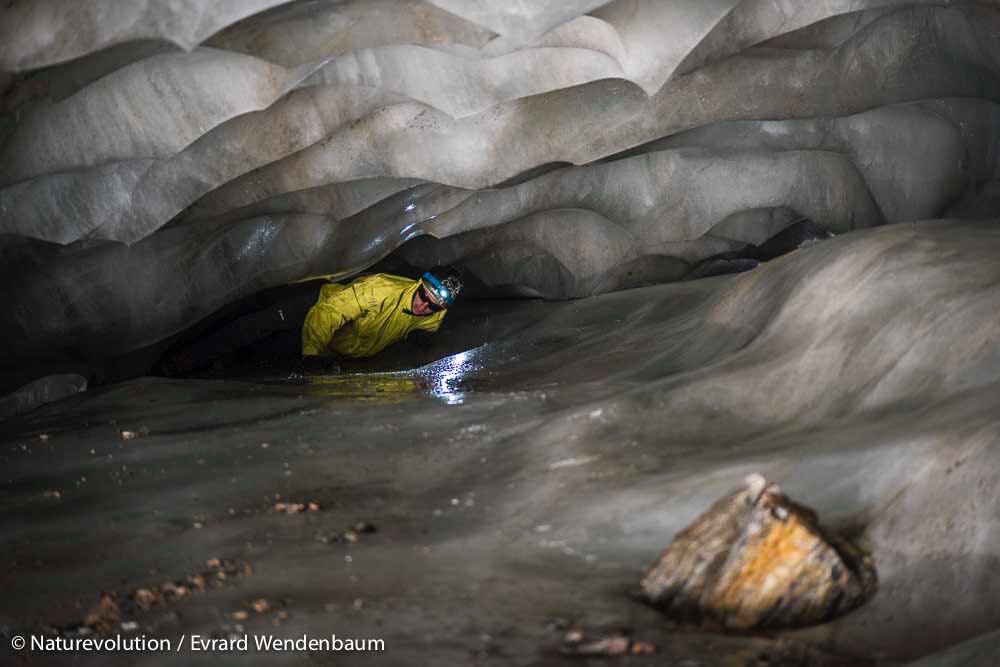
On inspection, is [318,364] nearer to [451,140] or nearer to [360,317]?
[360,317]

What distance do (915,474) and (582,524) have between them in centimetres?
97

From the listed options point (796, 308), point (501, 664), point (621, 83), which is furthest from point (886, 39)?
point (501, 664)

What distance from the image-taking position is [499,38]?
523cm

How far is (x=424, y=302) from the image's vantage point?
25.5ft

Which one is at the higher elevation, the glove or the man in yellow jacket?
the man in yellow jacket

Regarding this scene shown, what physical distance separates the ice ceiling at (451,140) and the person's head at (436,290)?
1.78 feet

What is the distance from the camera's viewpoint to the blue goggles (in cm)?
762

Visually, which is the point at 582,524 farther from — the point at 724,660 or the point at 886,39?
the point at 886,39

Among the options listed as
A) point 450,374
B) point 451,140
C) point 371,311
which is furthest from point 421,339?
point 451,140

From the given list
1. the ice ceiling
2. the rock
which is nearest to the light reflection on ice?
the ice ceiling

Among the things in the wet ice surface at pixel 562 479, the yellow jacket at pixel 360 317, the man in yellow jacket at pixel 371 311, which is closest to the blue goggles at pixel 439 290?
the man in yellow jacket at pixel 371 311

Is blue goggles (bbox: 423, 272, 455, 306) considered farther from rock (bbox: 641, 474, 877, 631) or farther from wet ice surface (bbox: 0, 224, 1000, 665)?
rock (bbox: 641, 474, 877, 631)

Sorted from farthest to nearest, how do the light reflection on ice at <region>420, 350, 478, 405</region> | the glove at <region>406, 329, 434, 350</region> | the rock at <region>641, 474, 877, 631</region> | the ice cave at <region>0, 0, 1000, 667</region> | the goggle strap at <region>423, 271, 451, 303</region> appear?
1. the glove at <region>406, 329, 434, 350</region>
2. the goggle strap at <region>423, 271, 451, 303</region>
3. the light reflection on ice at <region>420, 350, 478, 405</region>
4. the ice cave at <region>0, 0, 1000, 667</region>
5. the rock at <region>641, 474, 877, 631</region>

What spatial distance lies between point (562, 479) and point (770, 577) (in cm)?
116
